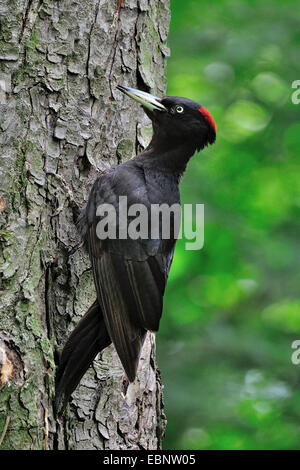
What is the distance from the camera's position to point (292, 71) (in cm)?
661

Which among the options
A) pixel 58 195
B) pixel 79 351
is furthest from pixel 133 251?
pixel 79 351

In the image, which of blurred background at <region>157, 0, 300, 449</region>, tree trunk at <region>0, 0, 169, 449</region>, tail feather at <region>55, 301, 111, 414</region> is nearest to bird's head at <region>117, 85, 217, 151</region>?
tree trunk at <region>0, 0, 169, 449</region>

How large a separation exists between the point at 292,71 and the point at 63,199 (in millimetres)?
3771

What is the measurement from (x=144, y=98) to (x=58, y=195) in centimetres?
83

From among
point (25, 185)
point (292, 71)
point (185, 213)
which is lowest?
point (25, 185)

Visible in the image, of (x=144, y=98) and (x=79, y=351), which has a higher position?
(x=144, y=98)

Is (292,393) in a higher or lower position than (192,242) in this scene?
lower

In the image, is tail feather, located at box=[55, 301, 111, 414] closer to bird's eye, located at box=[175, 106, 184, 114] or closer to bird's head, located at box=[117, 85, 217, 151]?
bird's head, located at box=[117, 85, 217, 151]

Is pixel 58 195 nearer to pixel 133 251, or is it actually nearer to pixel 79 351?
pixel 133 251

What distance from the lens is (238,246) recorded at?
6281 mm

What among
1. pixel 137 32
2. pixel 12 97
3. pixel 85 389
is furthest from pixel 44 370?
pixel 137 32

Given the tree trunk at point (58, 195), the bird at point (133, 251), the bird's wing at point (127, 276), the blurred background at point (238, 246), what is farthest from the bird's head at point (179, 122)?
the blurred background at point (238, 246)

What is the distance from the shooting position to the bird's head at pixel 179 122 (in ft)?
13.8

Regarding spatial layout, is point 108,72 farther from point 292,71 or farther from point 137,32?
point 292,71
